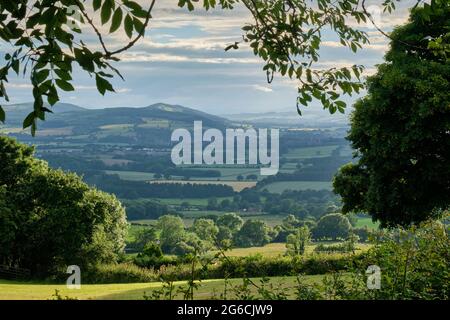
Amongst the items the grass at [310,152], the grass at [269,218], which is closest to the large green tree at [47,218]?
the grass at [269,218]

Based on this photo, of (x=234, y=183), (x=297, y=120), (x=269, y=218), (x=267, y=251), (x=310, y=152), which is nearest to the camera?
(x=267, y=251)

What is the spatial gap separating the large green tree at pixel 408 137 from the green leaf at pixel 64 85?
19445 mm

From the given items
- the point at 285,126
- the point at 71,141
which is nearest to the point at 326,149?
the point at 285,126

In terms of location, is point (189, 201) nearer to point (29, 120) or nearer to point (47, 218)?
point (47, 218)

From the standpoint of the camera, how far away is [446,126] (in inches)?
854

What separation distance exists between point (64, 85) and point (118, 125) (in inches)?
5704

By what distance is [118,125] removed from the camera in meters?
146

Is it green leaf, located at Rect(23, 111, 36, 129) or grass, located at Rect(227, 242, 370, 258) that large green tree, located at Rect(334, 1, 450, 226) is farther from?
green leaf, located at Rect(23, 111, 36, 129)

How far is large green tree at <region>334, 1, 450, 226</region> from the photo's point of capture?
72.8 ft

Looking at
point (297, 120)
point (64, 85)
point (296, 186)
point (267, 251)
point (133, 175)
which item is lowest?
point (267, 251)

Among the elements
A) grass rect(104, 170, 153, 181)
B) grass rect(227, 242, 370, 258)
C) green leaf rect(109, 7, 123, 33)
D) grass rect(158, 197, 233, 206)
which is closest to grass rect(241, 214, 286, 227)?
grass rect(158, 197, 233, 206)

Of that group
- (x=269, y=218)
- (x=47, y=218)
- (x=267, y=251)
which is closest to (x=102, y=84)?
(x=47, y=218)

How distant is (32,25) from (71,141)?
131401 mm

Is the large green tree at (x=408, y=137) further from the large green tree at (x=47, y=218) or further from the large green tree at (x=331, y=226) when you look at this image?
the large green tree at (x=331, y=226)
